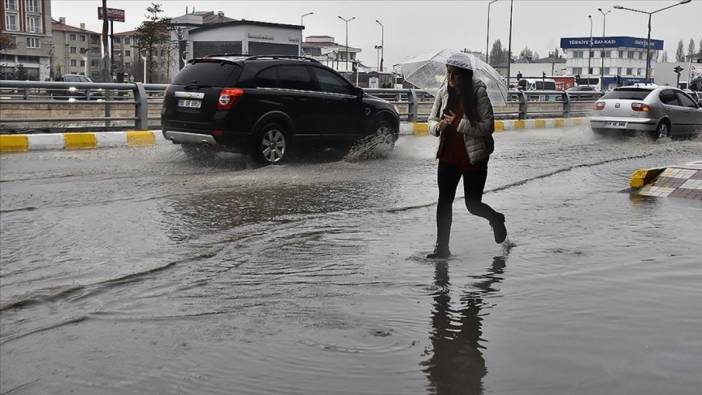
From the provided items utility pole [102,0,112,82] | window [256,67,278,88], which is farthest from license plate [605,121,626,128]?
utility pole [102,0,112,82]

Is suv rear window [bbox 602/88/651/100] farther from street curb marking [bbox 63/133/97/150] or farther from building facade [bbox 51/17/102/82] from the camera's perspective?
building facade [bbox 51/17/102/82]

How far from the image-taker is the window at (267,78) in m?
12.0

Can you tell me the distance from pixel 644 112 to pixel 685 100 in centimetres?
256

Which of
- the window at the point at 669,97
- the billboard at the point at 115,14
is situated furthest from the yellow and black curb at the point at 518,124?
the billboard at the point at 115,14

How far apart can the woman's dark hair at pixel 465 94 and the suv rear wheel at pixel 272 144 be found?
627 cm

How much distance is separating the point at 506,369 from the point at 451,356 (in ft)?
1.02

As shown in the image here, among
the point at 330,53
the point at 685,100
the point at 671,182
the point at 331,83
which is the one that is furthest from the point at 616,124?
the point at 330,53

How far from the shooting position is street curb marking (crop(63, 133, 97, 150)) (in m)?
15.2

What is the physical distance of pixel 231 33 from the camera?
36.5 meters

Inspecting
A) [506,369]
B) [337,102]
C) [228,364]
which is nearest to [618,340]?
[506,369]

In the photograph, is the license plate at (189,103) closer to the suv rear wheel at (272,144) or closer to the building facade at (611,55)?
the suv rear wheel at (272,144)

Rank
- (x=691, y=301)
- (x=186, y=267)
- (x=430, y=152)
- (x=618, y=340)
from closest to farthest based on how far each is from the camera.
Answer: (x=618, y=340) < (x=691, y=301) < (x=186, y=267) < (x=430, y=152)

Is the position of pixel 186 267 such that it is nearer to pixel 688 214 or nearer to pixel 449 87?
pixel 449 87

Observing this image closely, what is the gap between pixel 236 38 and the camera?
3622 centimetres
